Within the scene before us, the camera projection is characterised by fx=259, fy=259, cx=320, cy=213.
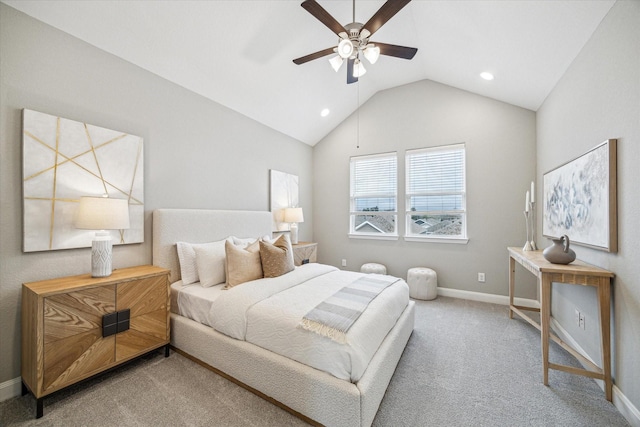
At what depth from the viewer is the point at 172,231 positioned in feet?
8.88

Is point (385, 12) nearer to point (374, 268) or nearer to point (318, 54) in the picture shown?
point (318, 54)

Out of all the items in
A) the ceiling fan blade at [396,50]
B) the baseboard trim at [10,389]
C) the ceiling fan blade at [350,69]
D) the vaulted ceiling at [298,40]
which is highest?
the vaulted ceiling at [298,40]

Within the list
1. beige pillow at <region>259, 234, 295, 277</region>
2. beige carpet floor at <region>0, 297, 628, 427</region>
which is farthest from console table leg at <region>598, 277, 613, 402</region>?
beige pillow at <region>259, 234, 295, 277</region>

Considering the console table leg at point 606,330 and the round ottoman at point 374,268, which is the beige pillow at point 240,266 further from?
the console table leg at point 606,330

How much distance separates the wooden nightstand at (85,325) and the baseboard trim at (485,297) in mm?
3844

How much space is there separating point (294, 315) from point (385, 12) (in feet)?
7.48

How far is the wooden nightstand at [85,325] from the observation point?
65.7 inches

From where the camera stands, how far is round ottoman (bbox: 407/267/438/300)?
153 inches

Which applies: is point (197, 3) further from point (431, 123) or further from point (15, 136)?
point (431, 123)

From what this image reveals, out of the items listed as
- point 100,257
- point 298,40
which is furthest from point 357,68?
point 100,257

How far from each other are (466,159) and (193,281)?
408cm

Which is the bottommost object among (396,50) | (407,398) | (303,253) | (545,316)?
(407,398)

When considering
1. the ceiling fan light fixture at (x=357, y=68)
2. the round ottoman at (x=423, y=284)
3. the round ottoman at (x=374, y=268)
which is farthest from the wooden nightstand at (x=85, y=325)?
the round ottoman at (x=423, y=284)

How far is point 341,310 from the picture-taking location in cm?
186
